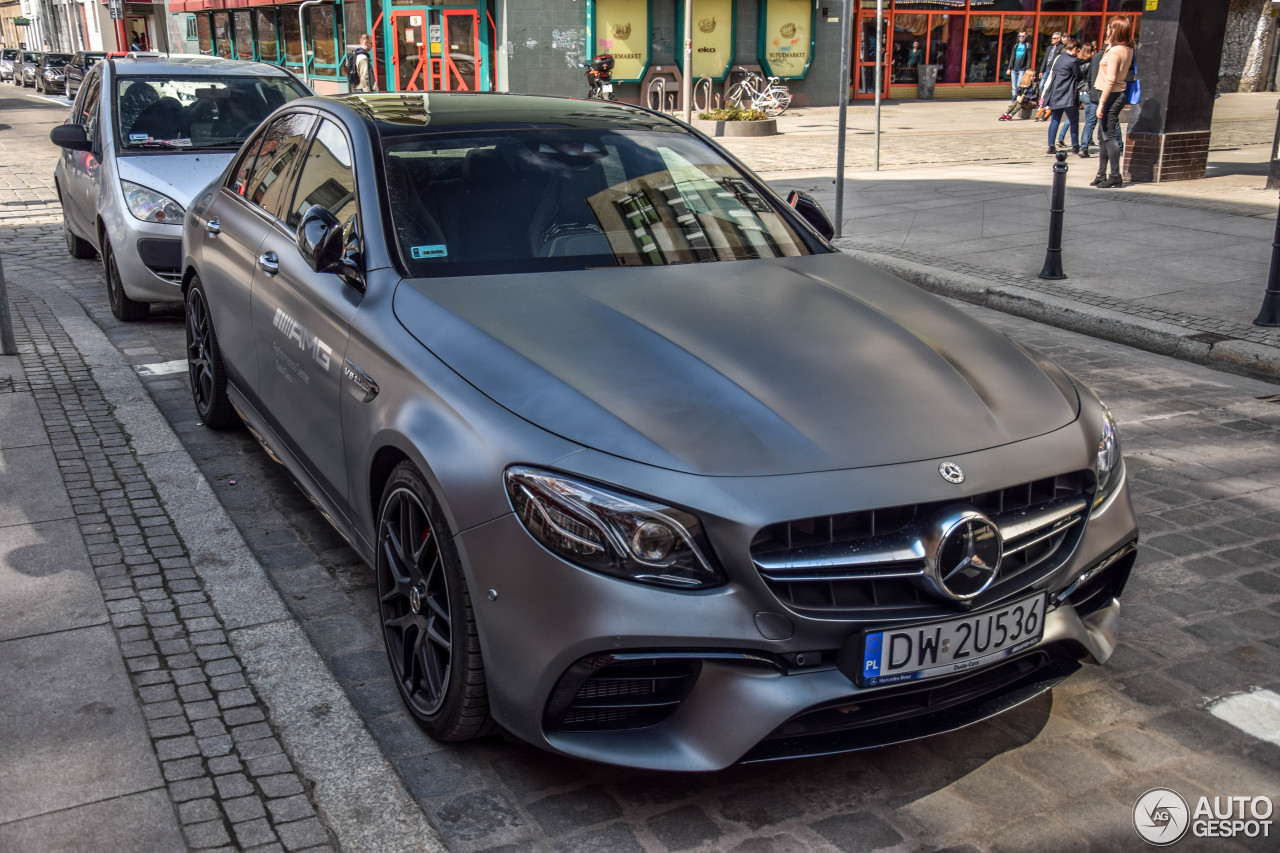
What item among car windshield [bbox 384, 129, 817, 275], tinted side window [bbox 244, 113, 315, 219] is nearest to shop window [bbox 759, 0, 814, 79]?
tinted side window [bbox 244, 113, 315, 219]

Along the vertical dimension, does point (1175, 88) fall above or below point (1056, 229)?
above

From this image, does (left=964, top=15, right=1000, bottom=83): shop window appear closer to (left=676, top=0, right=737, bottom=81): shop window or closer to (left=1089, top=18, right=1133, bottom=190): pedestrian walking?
(left=676, top=0, right=737, bottom=81): shop window

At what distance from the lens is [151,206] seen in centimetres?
795

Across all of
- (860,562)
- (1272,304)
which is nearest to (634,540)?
(860,562)

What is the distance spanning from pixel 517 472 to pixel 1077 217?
35.3ft

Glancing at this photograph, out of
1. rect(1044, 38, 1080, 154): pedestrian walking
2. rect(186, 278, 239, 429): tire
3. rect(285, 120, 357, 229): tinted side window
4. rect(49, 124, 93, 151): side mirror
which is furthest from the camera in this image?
rect(1044, 38, 1080, 154): pedestrian walking

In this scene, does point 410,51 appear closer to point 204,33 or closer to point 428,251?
point 204,33

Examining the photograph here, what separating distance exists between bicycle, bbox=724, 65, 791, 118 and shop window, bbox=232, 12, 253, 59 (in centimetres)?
2114

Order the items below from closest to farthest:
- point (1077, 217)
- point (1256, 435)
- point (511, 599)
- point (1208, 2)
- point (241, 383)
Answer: point (511, 599)
point (241, 383)
point (1256, 435)
point (1077, 217)
point (1208, 2)

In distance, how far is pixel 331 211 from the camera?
13.5 feet

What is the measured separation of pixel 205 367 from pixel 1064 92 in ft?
51.8

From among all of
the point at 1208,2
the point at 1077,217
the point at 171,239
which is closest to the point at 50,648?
the point at 171,239

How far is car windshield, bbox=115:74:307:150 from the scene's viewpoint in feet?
28.3

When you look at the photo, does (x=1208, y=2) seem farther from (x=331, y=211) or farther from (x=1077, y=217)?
(x=331, y=211)
